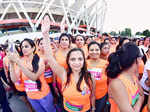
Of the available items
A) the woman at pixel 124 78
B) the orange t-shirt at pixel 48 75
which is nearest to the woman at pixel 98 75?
the woman at pixel 124 78

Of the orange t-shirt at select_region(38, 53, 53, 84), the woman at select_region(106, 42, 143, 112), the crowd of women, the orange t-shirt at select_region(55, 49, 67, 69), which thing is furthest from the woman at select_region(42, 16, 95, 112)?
the orange t-shirt at select_region(38, 53, 53, 84)

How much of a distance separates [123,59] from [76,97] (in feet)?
2.53

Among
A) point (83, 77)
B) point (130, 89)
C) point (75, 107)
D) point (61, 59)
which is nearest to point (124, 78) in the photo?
point (130, 89)

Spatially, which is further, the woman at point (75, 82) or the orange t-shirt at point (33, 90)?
the orange t-shirt at point (33, 90)

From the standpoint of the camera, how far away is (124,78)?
44.8 inches

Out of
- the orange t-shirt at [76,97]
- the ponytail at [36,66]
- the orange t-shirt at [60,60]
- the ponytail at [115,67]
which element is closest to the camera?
the ponytail at [115,67]

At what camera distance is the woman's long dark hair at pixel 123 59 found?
3.65 feet

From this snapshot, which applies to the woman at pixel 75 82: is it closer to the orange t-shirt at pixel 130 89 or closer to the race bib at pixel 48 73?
the orange t-shirt at pixel 130 89

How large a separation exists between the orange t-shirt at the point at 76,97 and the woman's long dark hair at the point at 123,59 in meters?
0.46

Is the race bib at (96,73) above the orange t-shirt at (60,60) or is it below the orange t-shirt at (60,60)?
below

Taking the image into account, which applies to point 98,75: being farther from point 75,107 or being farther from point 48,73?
point 48,73

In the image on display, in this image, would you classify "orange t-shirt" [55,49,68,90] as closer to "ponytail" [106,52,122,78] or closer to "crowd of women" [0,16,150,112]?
"crowd of women" [0,16,150,112]

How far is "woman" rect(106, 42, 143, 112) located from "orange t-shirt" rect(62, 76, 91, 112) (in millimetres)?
427

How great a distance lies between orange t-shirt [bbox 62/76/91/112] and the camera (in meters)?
1.46
